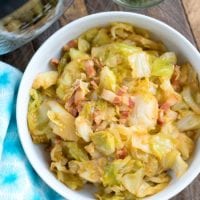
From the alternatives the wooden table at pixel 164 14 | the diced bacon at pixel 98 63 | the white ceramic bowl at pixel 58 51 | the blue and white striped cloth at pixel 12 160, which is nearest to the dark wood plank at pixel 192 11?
the wooden table at pixel 164 14

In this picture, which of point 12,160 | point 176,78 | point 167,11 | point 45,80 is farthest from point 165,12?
point 12,160

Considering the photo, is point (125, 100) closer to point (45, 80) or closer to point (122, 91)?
point (122, 91)

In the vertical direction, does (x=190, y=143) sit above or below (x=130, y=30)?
below

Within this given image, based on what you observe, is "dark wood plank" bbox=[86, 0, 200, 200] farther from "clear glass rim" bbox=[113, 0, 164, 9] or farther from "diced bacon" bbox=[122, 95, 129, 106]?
"diced bacon" bbox=[122, 95, 129, 106]

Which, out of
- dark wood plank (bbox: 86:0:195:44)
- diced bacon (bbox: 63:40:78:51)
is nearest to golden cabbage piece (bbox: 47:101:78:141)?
diced bacon (bbox: 63:40:78:51)

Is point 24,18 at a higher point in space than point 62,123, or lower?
higher

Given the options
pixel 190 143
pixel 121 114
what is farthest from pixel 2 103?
pixel 190 143

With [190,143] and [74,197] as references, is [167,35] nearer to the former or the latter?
[190,143]
